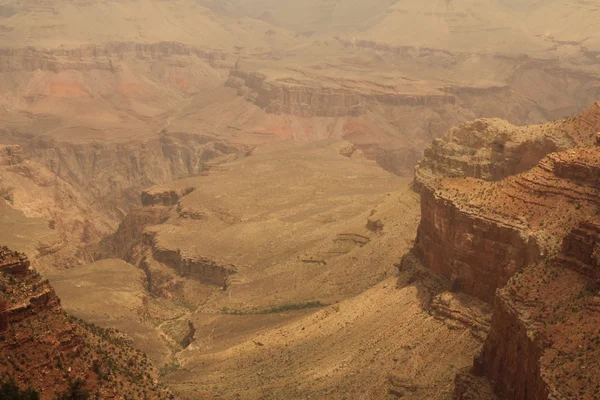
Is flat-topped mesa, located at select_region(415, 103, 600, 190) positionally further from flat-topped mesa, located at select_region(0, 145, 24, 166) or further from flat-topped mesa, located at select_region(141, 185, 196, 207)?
flat-topped mesa, located at select_region(0, 145, 24, 166)

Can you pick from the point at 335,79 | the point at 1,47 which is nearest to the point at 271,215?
the point at 335,79

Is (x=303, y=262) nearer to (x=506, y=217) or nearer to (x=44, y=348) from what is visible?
(x=506, y=217)

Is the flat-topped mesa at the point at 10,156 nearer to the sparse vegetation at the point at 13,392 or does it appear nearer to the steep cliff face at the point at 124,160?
the steep cliff face at the point at 124,160

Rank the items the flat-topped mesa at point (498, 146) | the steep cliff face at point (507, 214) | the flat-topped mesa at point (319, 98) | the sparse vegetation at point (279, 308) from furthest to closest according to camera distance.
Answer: the flat-topped mesa at point (319, 98) → the sparse vegetation at point (279, 308) → the flat-topped mesa at point (498, 146) → the steep cliff face at point (507, 214)

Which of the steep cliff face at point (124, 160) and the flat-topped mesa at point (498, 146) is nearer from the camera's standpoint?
the flat-topped mesa at point (498, 146)

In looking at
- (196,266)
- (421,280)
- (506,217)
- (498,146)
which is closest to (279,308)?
Result: (421,280)

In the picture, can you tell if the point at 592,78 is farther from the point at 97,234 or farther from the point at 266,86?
the point at 97,234

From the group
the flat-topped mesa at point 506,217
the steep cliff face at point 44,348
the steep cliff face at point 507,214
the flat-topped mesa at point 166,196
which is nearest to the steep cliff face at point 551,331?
the flat-topped mesa at point 506,217
